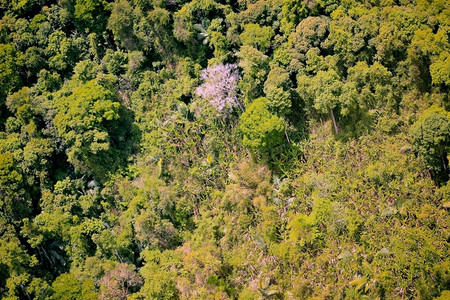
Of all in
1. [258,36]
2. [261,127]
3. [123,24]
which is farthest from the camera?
[123,24]

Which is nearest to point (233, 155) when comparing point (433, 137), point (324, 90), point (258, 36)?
point (324, 90)

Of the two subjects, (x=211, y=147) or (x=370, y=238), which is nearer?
(x=370, y=238)

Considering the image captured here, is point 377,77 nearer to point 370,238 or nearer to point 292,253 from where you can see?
point 370,238

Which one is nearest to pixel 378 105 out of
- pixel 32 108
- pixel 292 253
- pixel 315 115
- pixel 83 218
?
pixel 315 115

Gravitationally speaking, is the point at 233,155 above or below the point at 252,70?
below

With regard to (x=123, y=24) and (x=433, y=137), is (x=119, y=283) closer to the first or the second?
(x=123, y=24)

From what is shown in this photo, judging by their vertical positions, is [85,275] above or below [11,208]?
below
